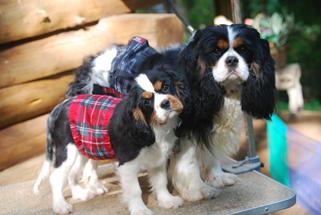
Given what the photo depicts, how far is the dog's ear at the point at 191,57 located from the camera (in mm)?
2666

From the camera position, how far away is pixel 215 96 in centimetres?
271

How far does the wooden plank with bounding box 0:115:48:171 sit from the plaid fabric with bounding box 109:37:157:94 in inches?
57.8

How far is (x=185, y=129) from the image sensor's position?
112 inches

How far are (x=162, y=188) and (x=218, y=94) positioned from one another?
0.65 meters

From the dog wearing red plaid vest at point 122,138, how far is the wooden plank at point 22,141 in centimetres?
126

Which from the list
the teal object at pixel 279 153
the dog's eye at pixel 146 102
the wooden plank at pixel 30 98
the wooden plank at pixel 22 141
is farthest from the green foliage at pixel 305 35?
the dog's eye at pixel 146 102

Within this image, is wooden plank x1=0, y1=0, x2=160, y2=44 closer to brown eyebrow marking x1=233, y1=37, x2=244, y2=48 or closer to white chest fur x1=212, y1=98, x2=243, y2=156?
white chest fur x1=212, y1=98, x2=243, y2=156

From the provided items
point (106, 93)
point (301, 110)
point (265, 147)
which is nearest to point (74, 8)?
point (106, 93)

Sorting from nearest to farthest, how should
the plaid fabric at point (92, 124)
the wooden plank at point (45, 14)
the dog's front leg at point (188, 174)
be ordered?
the plaid fabric at point (92, 124), the dog's front leg at point (188, 174), the wooden plank at point (45, 14)

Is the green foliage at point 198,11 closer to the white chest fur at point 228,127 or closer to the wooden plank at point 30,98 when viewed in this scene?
the wooden plank at point 30,98

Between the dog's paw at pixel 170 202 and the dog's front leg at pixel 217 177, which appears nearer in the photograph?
the dog's paw at pixel 170 202

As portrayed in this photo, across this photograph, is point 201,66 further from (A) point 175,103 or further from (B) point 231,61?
(A) point 175,103

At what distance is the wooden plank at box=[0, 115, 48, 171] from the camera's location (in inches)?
168

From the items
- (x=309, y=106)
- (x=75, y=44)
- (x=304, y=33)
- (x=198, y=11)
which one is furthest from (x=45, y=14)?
(x=198, y=11)
